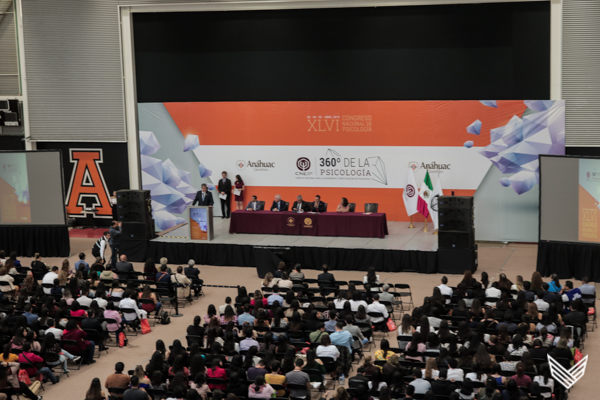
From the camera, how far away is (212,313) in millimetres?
12961

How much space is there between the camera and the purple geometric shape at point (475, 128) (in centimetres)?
2238

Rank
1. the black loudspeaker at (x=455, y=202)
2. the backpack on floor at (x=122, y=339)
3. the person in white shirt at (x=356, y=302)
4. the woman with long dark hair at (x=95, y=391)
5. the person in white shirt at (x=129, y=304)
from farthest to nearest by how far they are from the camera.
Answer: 1. the black loudspeaker at (x=455, y=202)
2. the person in white shirt at (x=129, y=304)
3. the backpack on floor at (x=122, y=339)
4. the person in white shirt at (x=356, y=302)
5. the woman with long dark hair at (x=95, y=391)

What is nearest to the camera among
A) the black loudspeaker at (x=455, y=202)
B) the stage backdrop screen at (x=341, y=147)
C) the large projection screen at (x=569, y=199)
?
the large projection screen at (x=569, y=199)

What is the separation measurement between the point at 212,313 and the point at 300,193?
11785 mm

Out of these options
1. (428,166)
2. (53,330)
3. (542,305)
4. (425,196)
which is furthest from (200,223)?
(542,305)

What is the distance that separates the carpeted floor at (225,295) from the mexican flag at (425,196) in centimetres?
213

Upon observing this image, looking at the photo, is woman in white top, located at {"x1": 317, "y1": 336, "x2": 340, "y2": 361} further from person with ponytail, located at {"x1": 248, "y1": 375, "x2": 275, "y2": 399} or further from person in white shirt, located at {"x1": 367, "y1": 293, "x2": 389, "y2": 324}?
person in white shirt, located at {"x1": 367, "y1": 293, "x2": 389, "y2": 324}

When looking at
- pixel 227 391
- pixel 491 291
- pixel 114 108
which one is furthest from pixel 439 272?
pixel 114 108

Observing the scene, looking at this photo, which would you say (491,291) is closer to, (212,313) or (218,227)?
(212,313)

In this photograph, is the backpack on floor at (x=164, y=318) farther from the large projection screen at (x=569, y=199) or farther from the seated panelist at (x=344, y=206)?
the large projection screen at (x=569, y=199)

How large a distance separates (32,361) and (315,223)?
406 inches

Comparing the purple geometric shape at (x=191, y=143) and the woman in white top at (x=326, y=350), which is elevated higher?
the purple geometric shape at (x=191, y=143)

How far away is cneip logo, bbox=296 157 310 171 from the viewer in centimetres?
2417

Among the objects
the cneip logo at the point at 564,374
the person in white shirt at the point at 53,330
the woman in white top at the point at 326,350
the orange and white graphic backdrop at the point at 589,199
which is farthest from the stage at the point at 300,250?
the cneip logo at the point at 564,374
